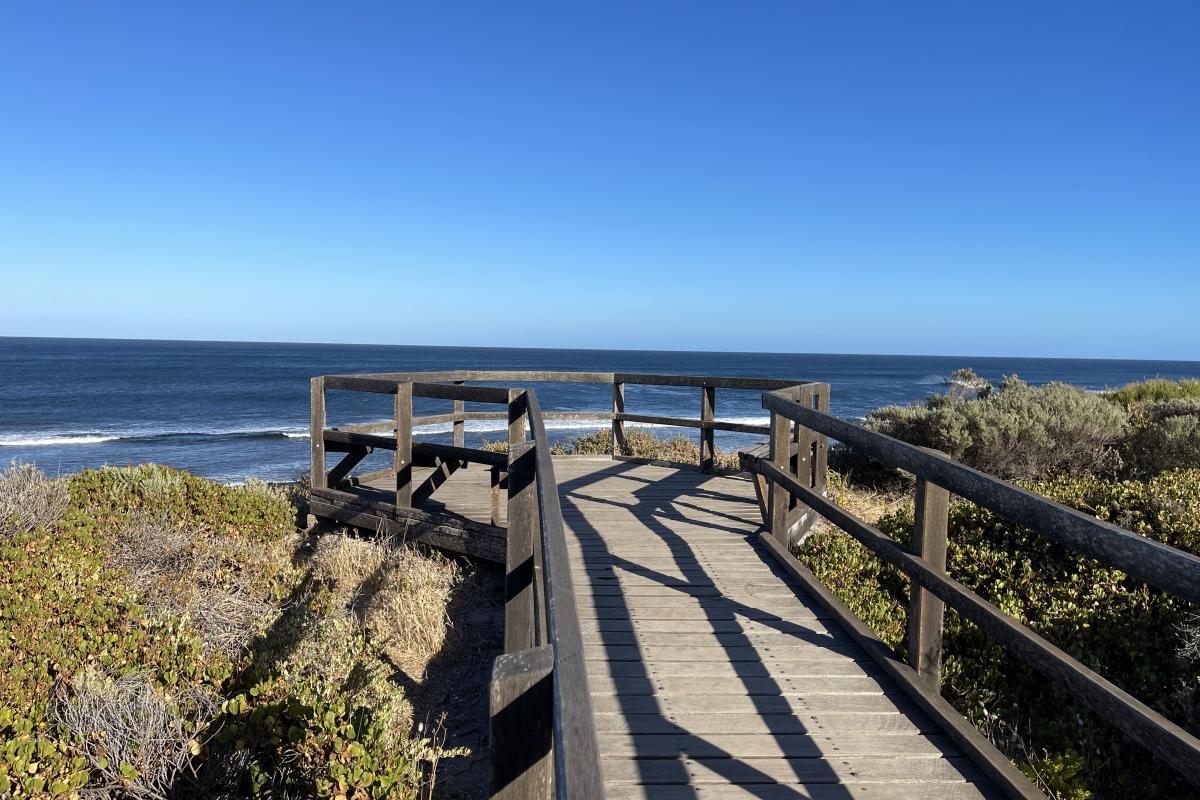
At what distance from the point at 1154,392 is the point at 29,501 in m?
17.7

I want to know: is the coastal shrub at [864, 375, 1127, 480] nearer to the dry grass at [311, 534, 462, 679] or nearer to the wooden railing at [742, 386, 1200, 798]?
the wooden railing at [742, 386, 1200, 798]

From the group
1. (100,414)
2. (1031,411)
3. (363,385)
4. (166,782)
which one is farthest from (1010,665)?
(100,414)

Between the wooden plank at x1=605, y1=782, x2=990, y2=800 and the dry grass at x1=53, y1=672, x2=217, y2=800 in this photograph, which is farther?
the dry grass at x1=53, y1=672, x2=217, y2=800

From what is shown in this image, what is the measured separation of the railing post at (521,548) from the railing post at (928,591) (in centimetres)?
179

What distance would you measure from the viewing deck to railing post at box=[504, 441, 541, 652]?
1cm

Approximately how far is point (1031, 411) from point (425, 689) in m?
9.04

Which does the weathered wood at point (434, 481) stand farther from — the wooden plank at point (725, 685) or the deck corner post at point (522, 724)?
the deck corner post at point (522, 724)

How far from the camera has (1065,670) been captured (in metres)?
2.50

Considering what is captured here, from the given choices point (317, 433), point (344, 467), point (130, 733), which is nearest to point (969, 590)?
point (130, 733)

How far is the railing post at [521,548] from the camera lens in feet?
10.2

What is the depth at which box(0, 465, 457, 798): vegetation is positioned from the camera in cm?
370

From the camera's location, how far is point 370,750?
12.1ft

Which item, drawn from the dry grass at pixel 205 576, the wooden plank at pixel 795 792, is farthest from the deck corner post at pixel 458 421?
the wooden plank at pixel 795 792

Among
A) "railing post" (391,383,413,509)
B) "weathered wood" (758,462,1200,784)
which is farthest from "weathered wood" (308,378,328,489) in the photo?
"weathered wood" (758,462,1200,784)
